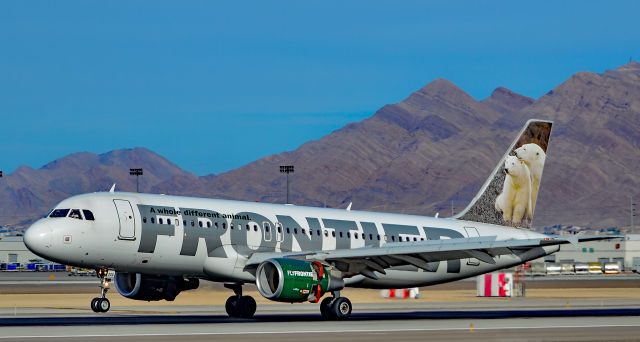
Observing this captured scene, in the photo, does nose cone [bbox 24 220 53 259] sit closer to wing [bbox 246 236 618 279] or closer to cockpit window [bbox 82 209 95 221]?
cockpit window [bbox 82 209 95 221]

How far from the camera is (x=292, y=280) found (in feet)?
160

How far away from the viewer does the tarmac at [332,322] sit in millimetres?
40875

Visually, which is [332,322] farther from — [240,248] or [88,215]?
[88,215]

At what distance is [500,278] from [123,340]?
49.7 meters

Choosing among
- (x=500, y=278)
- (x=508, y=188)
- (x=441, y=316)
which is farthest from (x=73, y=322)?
(x=500, y=278)

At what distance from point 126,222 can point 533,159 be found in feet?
80.1

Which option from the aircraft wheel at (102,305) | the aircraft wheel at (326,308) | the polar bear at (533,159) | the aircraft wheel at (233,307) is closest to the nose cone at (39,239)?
the aircraft wheel at (102,305)

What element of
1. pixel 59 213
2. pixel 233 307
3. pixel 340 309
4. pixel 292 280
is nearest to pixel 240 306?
pixel 233 307

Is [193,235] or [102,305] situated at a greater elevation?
[193,235]

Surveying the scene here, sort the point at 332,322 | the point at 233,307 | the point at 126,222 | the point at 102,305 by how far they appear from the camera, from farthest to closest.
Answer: the point at 233,307 < the point at 102,305 < the point at 126,222 < the point at 332,322

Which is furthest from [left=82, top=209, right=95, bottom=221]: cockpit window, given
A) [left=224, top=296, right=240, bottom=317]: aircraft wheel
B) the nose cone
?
[left=224, top=296, right=240, bottom=317]: aircraft wheel

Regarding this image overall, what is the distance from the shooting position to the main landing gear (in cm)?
5178

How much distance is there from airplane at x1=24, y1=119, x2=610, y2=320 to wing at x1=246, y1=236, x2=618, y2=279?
0.05 meters

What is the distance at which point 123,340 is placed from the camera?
38.3m
